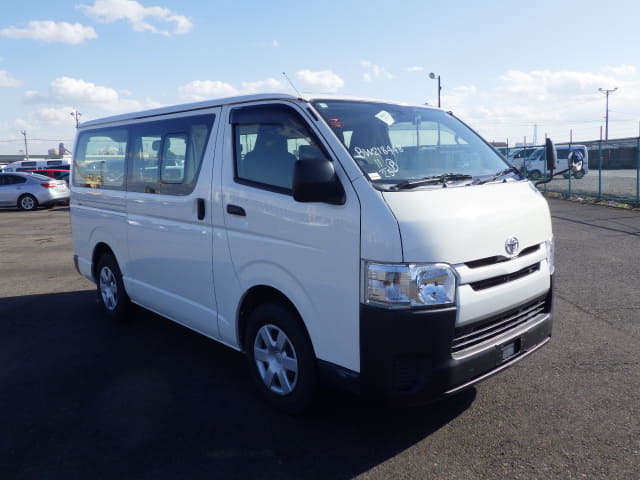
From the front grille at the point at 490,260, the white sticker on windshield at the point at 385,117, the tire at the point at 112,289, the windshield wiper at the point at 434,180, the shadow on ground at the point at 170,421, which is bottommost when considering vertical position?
the shadow on ground at the point at 170,421

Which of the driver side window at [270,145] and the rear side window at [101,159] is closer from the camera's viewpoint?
the driver side window at [270,145]

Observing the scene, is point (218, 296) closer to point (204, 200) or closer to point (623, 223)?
point (204, 200)

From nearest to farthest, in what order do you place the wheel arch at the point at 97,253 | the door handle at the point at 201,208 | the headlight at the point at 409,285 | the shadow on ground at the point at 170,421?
the headlight at the point at 409,285
the shadow on ground at the point at 170,421
the door handle at the point at 201,208
the wheel arch at the point at 97,253

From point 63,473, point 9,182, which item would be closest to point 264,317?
point 63,473

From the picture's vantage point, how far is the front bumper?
117 inches

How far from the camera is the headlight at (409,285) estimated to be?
297cm

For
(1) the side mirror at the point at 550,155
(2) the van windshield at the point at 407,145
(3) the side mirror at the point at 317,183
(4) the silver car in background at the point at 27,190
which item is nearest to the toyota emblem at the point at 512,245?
(2) the van windshield at the point at 407,145

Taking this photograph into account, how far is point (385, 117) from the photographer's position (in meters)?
4.08

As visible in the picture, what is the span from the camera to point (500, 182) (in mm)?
3811

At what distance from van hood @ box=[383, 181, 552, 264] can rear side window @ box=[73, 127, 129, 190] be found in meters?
3.48

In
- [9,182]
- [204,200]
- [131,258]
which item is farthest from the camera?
[9,182]

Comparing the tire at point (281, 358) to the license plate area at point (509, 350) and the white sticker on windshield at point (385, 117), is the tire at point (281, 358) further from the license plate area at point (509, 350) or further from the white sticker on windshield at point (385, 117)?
the white sticker on windshield at point (385, 117)

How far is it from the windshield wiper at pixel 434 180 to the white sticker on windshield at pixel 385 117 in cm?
67

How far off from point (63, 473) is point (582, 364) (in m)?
3.87
